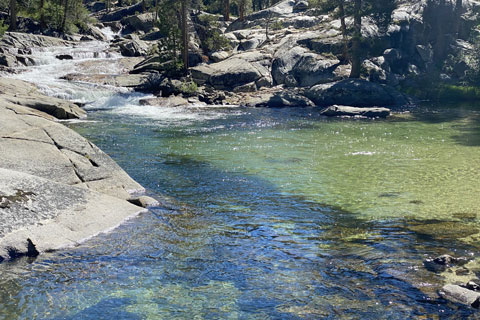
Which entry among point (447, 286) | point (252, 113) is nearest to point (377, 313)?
point (447, 286)

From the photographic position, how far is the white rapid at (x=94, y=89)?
35.8 metres

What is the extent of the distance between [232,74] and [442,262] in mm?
36145

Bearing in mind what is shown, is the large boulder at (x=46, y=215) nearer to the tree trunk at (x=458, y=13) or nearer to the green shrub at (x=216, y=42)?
the green shrub at (x=216, y=42)

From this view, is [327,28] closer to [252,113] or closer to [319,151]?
[252,113]

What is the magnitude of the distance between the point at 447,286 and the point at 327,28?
151ft

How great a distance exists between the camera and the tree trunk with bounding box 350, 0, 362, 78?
137 ft

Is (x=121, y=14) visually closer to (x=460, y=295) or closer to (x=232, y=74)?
(x=232, y=74)

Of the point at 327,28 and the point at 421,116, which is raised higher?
the point at 327,28

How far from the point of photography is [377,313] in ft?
27.2

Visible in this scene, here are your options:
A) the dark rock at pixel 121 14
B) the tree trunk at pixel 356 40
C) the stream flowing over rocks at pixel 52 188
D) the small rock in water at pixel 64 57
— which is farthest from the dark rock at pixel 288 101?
the dark rock at pixel 121 14

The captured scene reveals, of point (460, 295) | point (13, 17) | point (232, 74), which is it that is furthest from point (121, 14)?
point (460, 295)

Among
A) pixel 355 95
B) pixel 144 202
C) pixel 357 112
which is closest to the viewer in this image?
pixel 144 202

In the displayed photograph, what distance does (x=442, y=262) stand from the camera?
33.5ft

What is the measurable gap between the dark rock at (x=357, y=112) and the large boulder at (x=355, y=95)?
12.7 ft
